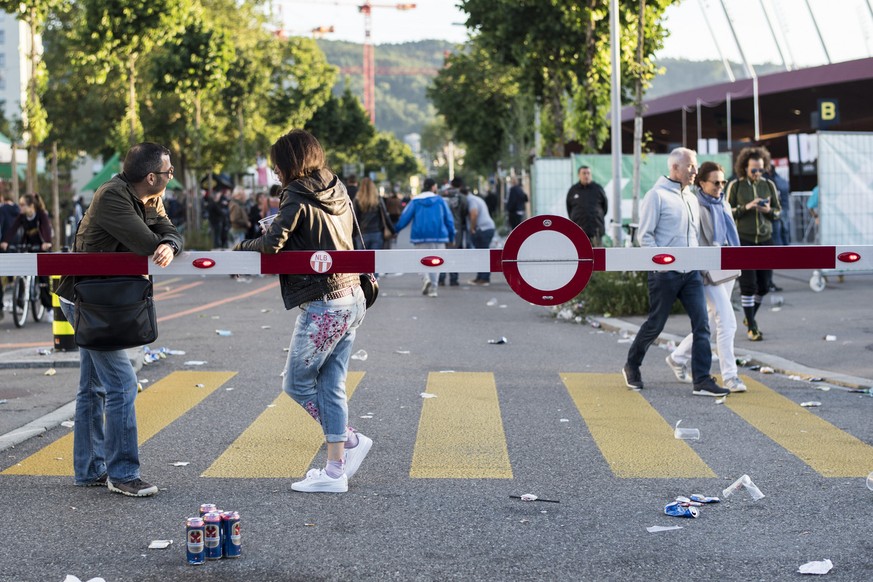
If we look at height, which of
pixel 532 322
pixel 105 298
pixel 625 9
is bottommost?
pixel 532 322

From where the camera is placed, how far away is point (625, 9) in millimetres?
25312

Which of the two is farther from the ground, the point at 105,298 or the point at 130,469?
the point at 105,298

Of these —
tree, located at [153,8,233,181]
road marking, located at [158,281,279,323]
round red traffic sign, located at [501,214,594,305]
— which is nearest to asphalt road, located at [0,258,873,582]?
round red traffic sign, located at [501,214,594,305]

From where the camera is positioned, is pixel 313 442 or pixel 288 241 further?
pixel 313 442

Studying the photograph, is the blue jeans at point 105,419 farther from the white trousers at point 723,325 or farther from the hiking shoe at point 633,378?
the white trousers at point 723,325

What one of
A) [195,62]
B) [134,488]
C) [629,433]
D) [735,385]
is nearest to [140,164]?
[134,488]

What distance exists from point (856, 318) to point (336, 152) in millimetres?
77411

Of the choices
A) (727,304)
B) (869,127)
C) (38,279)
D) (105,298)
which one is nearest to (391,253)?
(105,298)

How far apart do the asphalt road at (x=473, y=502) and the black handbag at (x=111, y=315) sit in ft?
2.43

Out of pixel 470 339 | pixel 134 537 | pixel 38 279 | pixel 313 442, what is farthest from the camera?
pixel 38 279

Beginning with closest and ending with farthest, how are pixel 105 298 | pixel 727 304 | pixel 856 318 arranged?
pixel 105 298
pixel 727 304
pixel 856 318

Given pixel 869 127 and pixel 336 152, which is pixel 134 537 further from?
pixel 336 152

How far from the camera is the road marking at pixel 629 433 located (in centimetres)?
693

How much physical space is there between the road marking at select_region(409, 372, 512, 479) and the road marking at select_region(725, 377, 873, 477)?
1628 millimetres
